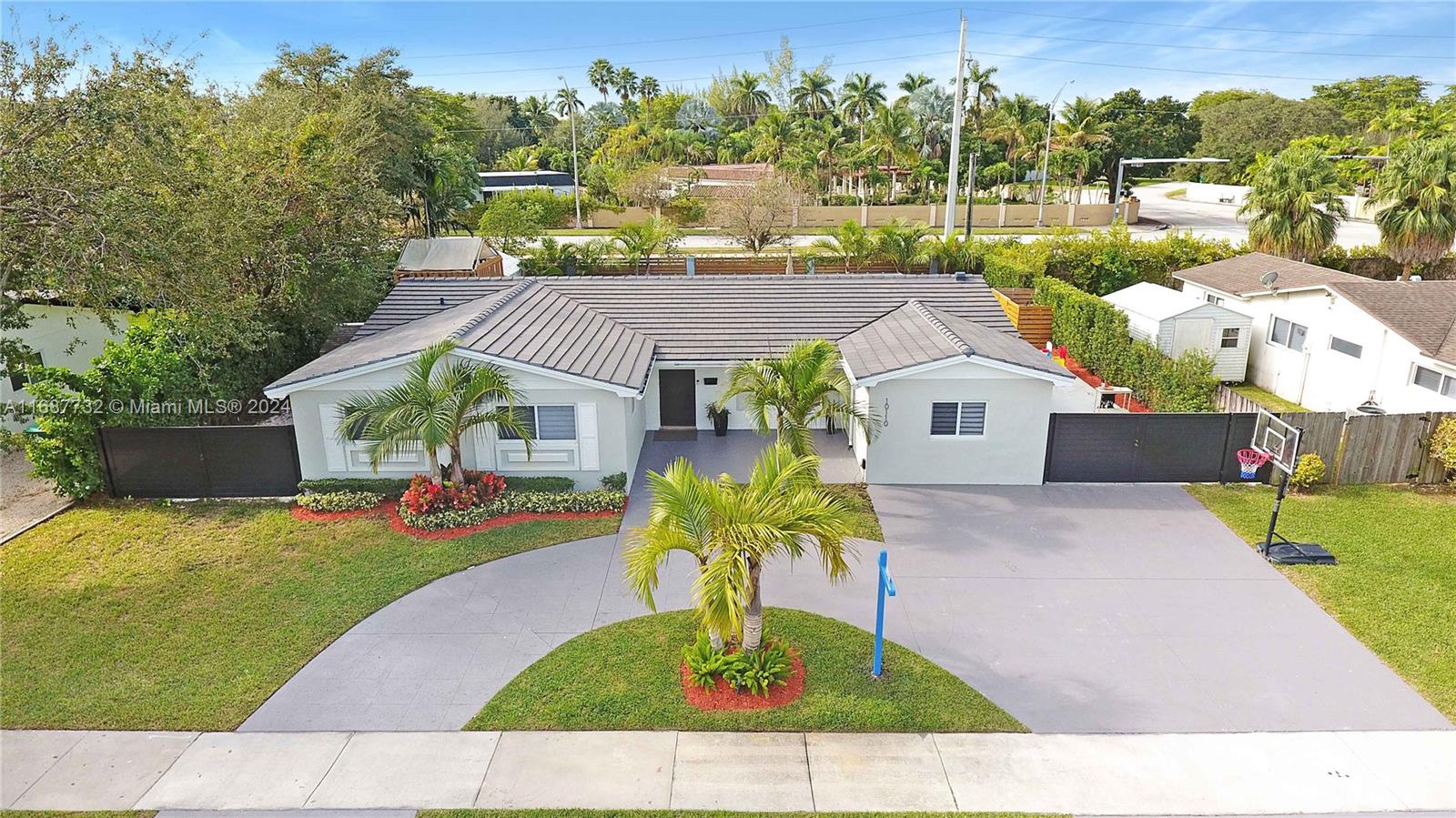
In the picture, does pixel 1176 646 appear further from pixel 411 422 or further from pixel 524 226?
pixel 524 226

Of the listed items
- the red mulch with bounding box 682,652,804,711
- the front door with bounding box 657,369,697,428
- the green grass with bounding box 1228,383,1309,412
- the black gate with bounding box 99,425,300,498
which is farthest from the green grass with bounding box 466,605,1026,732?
the green grass with bounding box 1228,383,1309,412

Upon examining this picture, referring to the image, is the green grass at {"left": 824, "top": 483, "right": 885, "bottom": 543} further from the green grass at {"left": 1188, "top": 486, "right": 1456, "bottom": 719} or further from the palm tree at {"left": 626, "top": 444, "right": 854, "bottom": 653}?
the green grass at {"left": 1188, "top": 486, "right": 1456, "bottom": 719}

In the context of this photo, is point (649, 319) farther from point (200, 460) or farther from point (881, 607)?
point (881, 607)

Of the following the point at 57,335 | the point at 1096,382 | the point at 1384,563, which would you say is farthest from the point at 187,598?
the point at 1096,382

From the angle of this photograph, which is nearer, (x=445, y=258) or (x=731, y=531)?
(x=731, y=531)

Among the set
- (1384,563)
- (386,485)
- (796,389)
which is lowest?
(1384,563)

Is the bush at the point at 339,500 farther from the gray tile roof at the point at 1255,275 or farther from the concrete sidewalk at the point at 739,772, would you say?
the gray tile roof at the point at 1255,275
